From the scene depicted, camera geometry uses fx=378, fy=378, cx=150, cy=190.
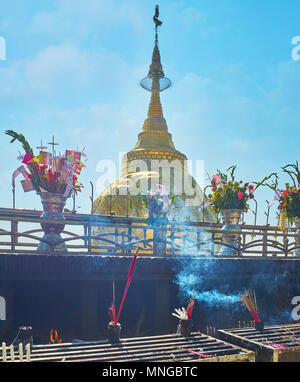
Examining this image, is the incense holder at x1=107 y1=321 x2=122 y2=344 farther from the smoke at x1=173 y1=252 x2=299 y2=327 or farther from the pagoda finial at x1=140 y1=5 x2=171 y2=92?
the pagoda finial at x1=140 y1=5 x2=171 y2=92

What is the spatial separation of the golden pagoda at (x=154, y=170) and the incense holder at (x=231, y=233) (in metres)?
7.75

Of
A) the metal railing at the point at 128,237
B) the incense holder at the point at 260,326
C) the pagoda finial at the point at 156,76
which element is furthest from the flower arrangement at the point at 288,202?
the pagoda finial at the point at 156,76

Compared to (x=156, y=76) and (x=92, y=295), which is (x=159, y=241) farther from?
(x=156, y=76)

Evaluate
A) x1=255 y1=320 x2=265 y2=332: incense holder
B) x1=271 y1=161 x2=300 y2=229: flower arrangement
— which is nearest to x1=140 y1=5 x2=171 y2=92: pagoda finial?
x1=271 y1=161 x2=300 y2=229: flower arrangement

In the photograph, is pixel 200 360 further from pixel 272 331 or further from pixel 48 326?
pixel 48 326

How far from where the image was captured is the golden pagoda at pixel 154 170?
797 inches

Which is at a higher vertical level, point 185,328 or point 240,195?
point 240,195

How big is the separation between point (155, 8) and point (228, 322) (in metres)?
23.8

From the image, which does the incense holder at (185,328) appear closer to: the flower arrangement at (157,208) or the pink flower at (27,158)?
the flower arrangement at (157,208)

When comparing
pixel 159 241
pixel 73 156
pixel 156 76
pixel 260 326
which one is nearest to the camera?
pixel 260 326

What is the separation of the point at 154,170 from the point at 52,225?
16357 mm

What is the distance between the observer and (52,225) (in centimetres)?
744

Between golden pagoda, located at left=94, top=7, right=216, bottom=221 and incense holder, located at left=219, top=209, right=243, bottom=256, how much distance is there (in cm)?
775
